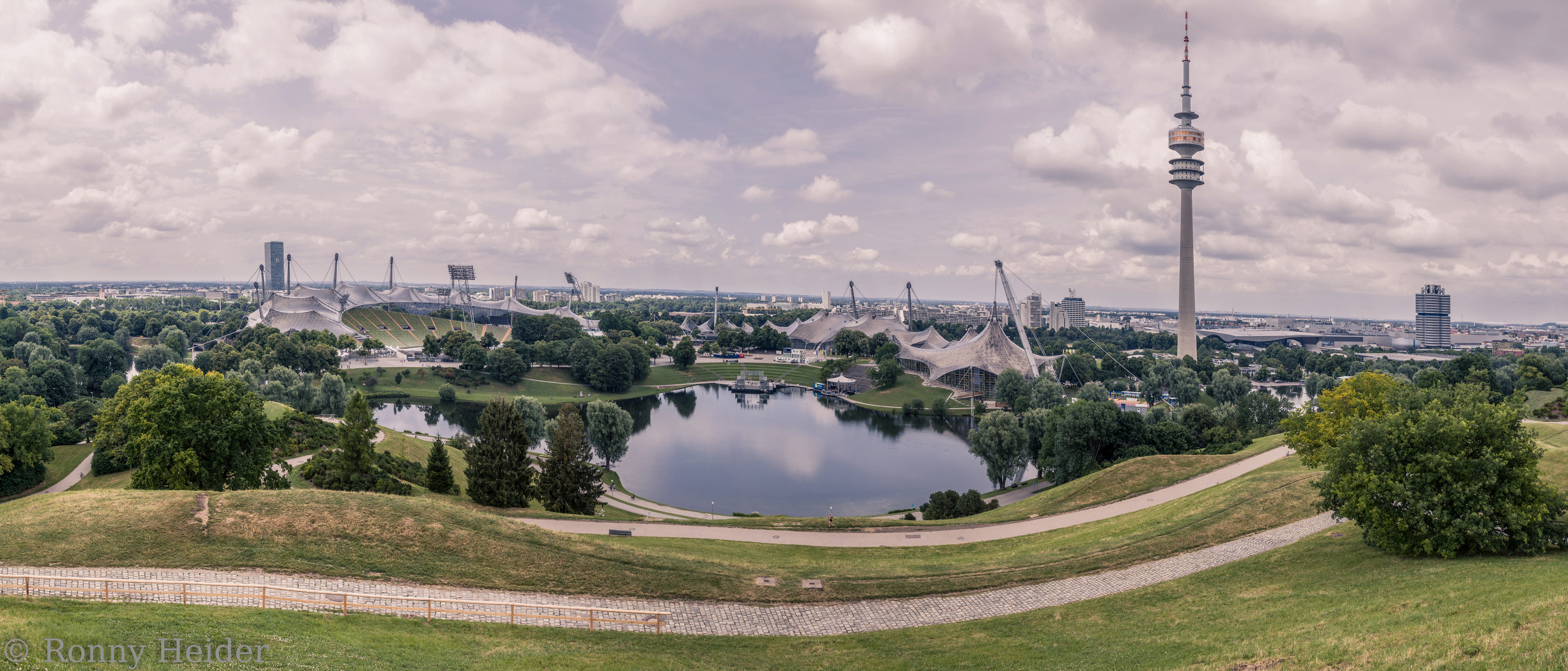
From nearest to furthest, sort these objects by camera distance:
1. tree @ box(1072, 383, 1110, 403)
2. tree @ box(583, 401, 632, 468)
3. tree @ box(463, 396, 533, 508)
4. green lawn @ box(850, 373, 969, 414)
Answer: tree @ box(463, 396, 533, 508)
tree @ box(583, 401, 632, 468)
tree @ box(1072, 383, 1110, 403)
green lawn @ box(850, 373, 969, 414)

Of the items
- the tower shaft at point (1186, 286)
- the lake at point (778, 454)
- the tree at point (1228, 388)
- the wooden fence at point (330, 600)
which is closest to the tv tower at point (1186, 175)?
the tower shaft at point (1186, 286)

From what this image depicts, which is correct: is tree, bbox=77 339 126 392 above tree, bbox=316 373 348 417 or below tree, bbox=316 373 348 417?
above

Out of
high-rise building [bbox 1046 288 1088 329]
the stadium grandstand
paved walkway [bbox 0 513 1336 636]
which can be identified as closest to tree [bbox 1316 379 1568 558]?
paved walkway [bbox 0 513 1336 636]

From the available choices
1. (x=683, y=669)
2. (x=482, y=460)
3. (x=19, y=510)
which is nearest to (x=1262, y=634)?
(x=683, y=669)

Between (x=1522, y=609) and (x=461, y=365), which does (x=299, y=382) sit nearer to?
(x=461, y=365)

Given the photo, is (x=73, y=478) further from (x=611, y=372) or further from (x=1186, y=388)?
(x=1186, y=388)

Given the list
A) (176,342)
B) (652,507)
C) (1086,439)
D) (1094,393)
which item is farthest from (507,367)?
(1086,439)

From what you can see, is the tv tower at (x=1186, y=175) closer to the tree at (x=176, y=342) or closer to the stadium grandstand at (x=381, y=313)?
the stadium grandstand at (x=381, y=313)

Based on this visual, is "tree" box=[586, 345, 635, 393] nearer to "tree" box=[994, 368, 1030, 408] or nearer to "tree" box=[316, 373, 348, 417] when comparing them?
"tree" box=[316, 373, 348, 417]
